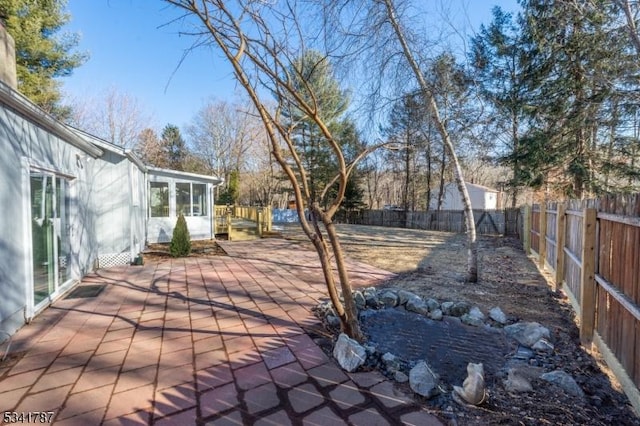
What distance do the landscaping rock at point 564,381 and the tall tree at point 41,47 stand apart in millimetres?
15244

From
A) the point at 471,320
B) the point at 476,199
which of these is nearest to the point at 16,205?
the point at 471,320

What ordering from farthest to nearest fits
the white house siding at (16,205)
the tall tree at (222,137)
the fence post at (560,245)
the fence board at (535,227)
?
the tall tree at (222,137) → the fence board at (535,227) → the fence post at (560,245) → the white house siding at (16,205)

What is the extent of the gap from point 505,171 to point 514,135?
4.23 m

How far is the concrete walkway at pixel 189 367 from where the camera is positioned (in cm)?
193

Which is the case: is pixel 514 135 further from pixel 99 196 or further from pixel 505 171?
pixel 99 196

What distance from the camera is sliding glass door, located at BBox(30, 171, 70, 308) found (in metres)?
3.74

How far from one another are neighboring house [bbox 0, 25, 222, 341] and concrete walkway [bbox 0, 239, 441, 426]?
0.48 meters

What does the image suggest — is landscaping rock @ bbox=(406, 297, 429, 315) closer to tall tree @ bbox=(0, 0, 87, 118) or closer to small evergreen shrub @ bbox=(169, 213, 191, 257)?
small evergreen shrub @ bbox=(169, 213, 191, 257)

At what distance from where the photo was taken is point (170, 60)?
3062 millimetres

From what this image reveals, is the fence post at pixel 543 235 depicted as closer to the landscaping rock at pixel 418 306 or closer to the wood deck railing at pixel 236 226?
the landscaping rock at pixel 418 306

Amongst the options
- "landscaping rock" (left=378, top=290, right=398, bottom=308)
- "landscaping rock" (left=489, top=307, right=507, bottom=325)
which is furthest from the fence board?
"landscaping rock" (left=378, top=290, right=398, bottom=308)

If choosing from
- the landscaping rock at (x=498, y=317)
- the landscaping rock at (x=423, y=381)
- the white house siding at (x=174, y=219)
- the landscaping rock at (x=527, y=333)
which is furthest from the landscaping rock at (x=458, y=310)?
the white house siding at (x=174, y=219)

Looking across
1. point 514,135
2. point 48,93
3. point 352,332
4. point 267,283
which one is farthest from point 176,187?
point 514,135

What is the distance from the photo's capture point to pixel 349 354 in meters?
2.46
